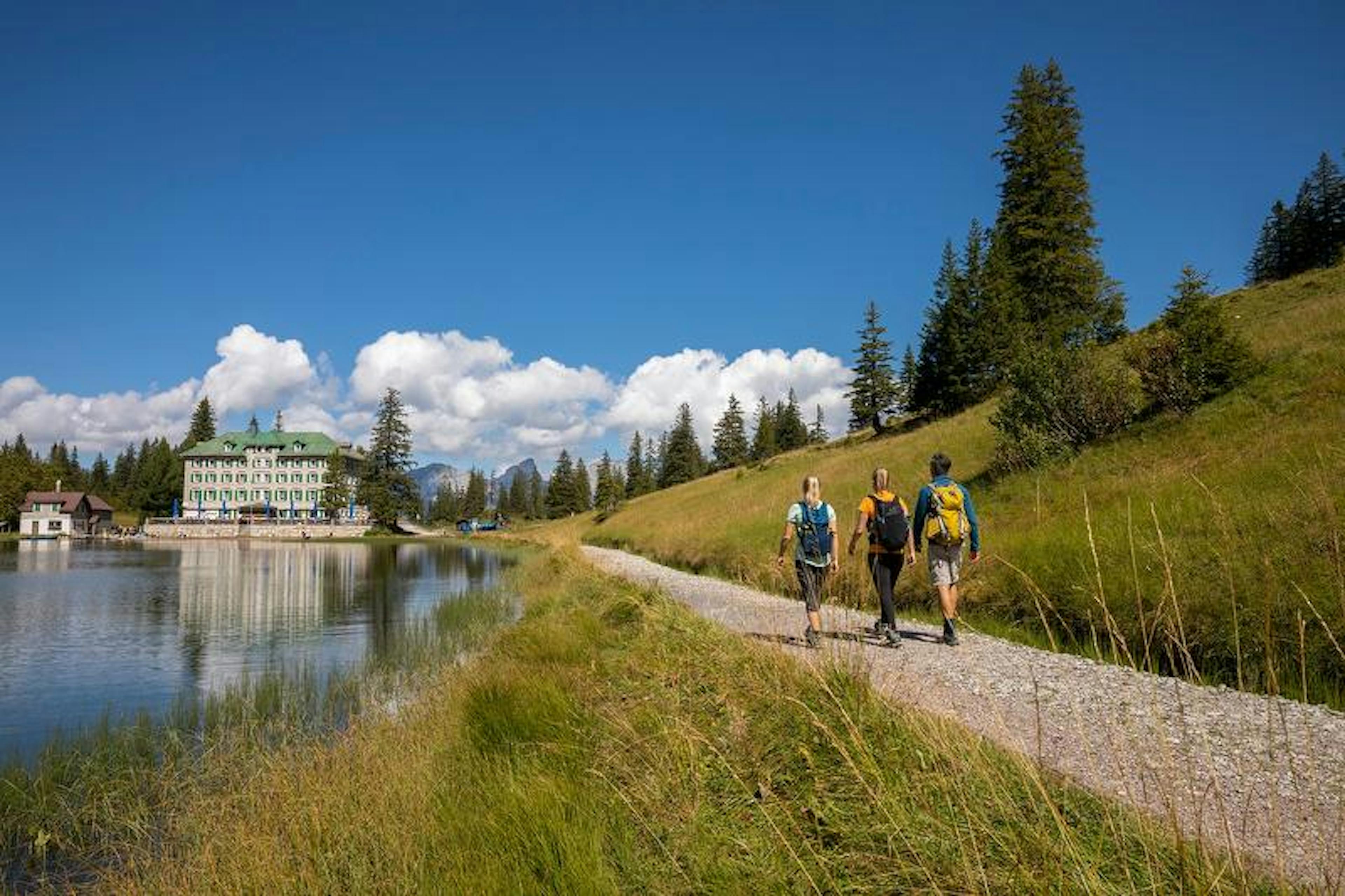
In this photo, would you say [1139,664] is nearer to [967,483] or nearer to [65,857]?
[65,857]

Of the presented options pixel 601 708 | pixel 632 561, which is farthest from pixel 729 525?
pixel 601 708

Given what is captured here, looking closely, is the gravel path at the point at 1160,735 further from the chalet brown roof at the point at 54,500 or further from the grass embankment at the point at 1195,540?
the chalet brown roof at the point at 54,500

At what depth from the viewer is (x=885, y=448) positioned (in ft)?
117

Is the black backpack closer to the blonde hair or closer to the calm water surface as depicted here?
the blonde hair

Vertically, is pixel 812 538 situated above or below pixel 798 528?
below

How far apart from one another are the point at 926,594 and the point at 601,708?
8.76 metres

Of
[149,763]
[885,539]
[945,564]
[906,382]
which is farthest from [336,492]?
[945,564]

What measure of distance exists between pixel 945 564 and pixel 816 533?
1.78 metres

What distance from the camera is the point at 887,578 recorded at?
9.85 meters

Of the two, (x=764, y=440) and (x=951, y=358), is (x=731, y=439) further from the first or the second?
(x=951, y=358)

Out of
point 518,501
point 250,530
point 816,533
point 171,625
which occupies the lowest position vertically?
point 171,625

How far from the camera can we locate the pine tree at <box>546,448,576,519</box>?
11231 centimetres

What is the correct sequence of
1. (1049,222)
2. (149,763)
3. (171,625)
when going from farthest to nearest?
(1049,222), (171,625), (149,763)

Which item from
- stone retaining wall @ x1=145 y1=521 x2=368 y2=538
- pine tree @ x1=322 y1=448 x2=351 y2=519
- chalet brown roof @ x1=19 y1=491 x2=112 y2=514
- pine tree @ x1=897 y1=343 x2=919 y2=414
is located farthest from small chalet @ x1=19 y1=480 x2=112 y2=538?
pine tree @ x1=897 y1=343 x2=919 y2=414
